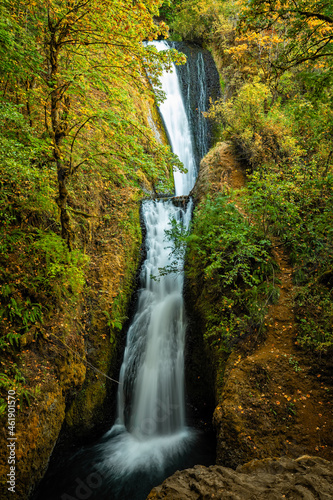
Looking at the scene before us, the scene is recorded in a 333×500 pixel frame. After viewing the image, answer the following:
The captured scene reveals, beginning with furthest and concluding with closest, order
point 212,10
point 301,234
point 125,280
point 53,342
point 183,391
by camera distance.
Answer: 1. point 212,10
2. point 125,280
3. point 183,391
4. point 301,234
5. point 53,342

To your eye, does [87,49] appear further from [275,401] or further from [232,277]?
[275,401]

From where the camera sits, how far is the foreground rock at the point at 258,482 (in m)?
2.38

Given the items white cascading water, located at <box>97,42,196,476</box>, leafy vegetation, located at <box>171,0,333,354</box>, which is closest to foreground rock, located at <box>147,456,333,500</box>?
leafy vegetation, located at <box>171,0,333,354</box>

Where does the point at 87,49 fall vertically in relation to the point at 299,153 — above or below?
above

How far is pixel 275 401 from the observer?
3994 millimetres

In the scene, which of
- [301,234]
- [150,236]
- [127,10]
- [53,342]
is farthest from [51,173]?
[301,234]

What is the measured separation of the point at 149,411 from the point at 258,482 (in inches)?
A: 168

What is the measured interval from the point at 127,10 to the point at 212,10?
→ 2024cm

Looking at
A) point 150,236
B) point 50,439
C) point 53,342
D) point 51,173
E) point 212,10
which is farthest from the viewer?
point 212,10

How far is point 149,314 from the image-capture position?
781cm

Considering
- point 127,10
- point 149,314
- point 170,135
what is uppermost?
point 170,135

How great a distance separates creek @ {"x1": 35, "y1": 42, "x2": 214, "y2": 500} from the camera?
15.9 feet

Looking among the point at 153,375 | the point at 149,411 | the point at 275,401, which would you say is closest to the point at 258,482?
the point at 275,401

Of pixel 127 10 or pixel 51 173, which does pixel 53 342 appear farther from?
pixel 127 10
